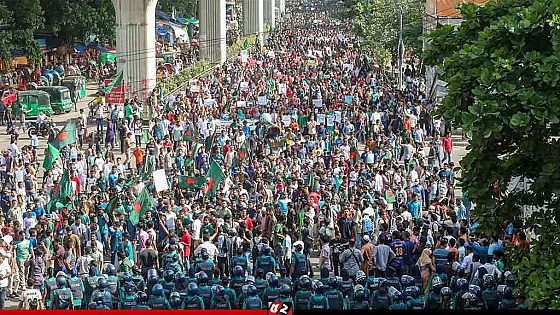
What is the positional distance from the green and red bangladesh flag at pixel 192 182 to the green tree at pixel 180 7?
168 feet

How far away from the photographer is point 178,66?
5175 cm

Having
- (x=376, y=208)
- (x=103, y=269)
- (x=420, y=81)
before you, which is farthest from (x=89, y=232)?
(x=420, y=81)

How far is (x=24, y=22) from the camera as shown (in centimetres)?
4528

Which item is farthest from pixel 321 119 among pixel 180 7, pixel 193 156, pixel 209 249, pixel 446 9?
pixel 180 7

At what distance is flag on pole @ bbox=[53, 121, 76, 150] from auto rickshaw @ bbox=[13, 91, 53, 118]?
44.9 ft

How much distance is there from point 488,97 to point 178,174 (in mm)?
13395

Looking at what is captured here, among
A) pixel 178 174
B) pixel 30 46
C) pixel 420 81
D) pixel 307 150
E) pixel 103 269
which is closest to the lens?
pixel 103 269

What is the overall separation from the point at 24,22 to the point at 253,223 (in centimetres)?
3026

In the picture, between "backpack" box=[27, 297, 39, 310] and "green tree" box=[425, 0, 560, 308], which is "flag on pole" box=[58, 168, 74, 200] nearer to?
"backpack" box=[27, 297, 39, 310]

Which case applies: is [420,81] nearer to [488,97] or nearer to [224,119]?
[224,119]

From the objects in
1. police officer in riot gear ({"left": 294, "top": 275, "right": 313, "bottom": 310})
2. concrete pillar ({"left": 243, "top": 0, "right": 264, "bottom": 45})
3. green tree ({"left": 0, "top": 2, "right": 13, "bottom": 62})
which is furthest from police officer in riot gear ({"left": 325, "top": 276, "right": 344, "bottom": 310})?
concrete pillar ({"left": 243, "top": 0, "right": 264, "bottom": 45})

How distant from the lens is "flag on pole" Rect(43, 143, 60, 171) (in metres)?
22.7

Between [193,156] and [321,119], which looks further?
[321,119]

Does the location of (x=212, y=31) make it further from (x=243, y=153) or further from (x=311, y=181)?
(x=311, y=181)
